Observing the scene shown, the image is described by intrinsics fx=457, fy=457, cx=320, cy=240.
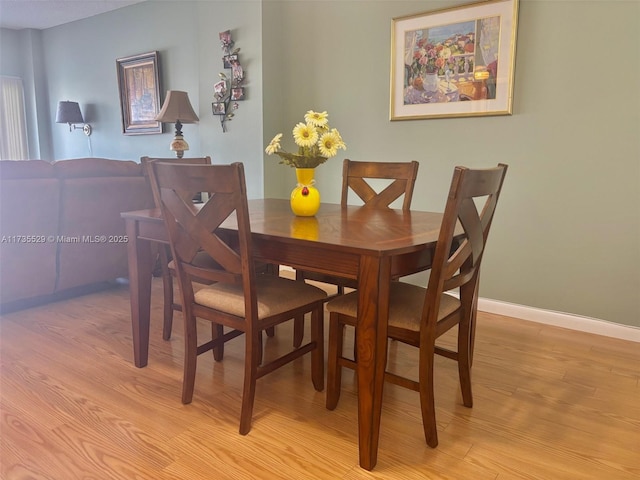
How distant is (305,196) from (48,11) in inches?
193

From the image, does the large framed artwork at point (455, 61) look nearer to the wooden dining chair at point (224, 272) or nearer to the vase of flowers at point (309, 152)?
the vase of flowers at point (309, 152)

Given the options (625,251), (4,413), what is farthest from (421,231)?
(4,413)

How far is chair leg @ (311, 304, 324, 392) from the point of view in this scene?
6.10ft

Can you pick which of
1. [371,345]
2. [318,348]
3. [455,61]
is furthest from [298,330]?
[455,61]

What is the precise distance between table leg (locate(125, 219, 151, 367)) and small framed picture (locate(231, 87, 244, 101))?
6.51ft

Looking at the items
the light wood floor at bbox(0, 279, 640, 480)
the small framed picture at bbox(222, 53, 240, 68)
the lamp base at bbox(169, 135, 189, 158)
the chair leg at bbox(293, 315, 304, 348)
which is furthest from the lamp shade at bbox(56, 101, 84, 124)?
the chair leg at bbox(293, 315, 304, 348)

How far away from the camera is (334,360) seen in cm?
170

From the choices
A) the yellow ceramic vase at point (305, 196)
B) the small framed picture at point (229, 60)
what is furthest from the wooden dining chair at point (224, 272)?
the small framed picture at point (229, 60)

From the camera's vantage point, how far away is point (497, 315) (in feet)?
9.38

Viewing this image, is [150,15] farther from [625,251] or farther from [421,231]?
[625,251]

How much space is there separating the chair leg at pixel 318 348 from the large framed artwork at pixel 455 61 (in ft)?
5.60

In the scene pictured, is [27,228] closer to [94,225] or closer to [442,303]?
[94,225]

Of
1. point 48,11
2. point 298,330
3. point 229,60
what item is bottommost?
point 298,330

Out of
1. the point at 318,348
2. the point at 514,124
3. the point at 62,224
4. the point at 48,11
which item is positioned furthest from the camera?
the point at 48,11
